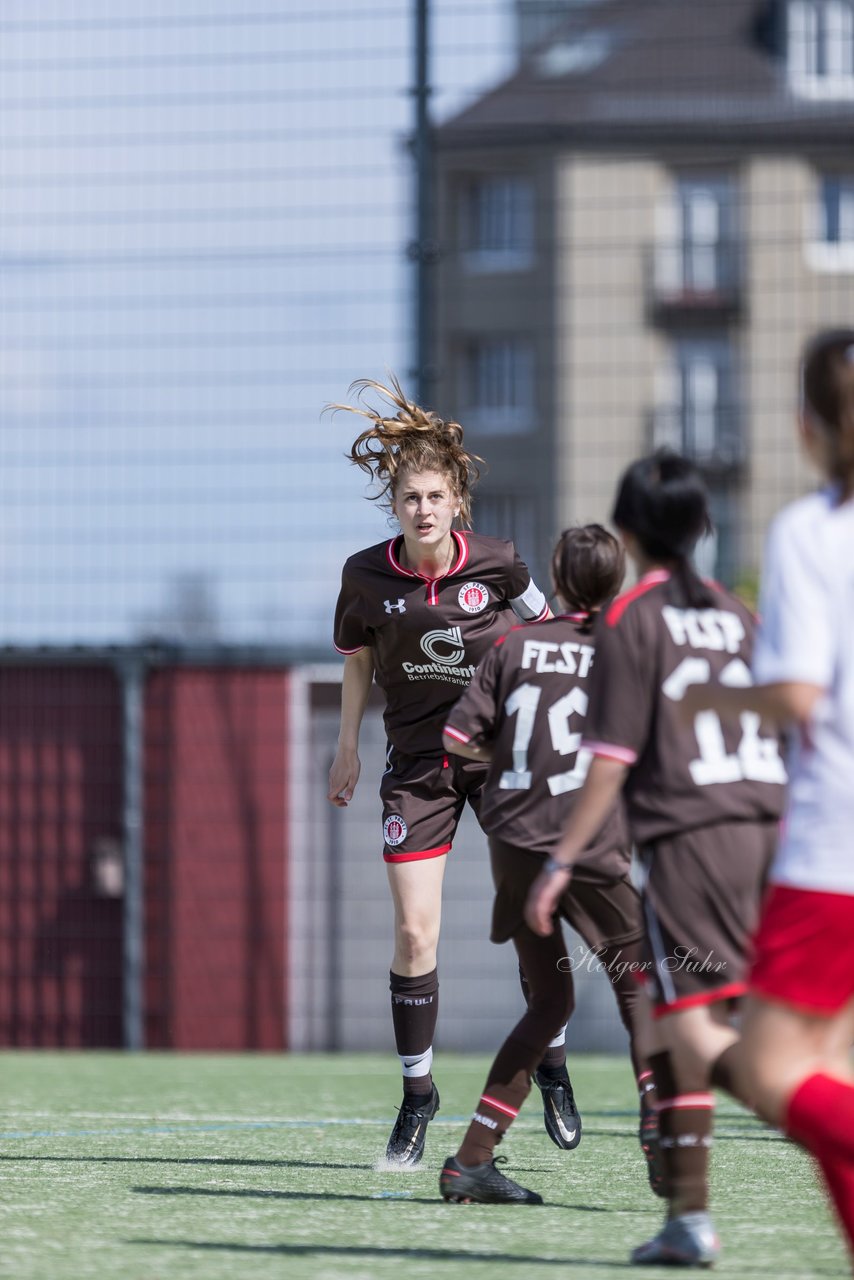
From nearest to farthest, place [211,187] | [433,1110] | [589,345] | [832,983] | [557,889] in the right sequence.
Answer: [832,983], [557,889], [433,1110], [211,187], [589,345]

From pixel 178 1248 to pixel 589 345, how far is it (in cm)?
898

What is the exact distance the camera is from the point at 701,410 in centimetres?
1479

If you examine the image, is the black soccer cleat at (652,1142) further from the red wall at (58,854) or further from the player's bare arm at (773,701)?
the red wall at (58,854)

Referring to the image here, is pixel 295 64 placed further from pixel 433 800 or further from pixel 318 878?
pixel 433 800

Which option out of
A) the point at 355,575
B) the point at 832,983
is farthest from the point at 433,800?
the point at 832,983

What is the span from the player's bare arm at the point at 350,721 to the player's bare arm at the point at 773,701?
7.97 ft

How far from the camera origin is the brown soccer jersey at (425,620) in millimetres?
5023

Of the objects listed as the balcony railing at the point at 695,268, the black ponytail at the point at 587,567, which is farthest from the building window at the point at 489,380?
the black ponytail at the point at 587,567

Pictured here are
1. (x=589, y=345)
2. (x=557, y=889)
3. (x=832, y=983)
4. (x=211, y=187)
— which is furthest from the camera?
(x=589, y=345)

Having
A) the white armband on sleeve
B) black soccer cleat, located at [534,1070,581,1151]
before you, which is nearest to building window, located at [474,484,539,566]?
the white armband on sleeve

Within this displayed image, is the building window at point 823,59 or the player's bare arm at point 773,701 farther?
the building window at point 823,59

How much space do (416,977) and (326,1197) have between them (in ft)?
2.97

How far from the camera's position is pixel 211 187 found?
34.3 ft

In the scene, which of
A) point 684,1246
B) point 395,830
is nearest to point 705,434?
point 395,830
